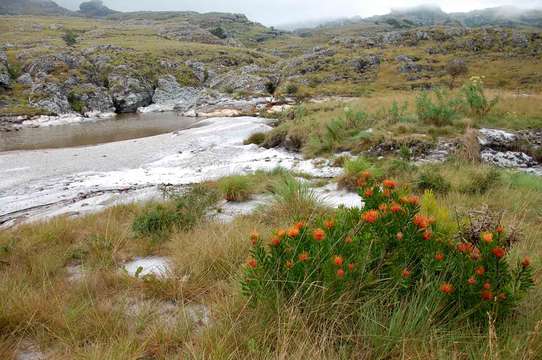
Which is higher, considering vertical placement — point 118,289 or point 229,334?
point 229,334

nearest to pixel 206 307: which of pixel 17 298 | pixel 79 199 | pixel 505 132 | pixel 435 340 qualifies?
pixel 17 298

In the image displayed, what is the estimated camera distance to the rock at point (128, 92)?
44.0m

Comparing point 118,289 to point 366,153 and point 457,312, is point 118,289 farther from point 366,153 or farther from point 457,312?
point 366,153

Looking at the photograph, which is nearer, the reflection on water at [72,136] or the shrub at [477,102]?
the shrub at [477,102]

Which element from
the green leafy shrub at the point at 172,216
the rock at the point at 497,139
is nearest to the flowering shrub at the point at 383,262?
the green leafy shrub at the point at 172,216

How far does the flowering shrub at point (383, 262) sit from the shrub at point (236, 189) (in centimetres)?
427

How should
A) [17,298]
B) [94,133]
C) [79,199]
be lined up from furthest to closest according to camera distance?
[94,133] < [79,199] < [17,298]

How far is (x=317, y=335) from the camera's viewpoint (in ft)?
6.29

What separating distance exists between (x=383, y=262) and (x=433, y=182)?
441 centimetres

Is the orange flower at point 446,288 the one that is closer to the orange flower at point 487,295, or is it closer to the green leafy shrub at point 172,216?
the orange flower at point 487,295

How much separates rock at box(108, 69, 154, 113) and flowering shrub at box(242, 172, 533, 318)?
4679 centimetres

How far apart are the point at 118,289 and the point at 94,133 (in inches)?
992

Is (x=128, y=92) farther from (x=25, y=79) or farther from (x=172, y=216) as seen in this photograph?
(x=172, y=216)

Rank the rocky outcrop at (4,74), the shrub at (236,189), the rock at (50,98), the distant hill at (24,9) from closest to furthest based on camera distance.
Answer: the shrub at (236,189), the rock at (50,98), the rocky outcrop at (4,74), the distant hill at (24,9)
